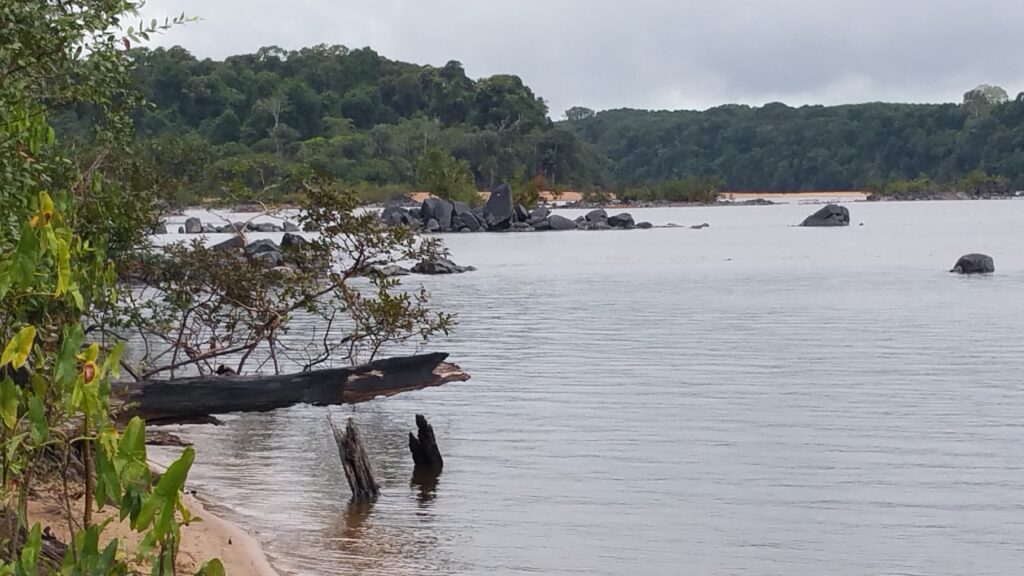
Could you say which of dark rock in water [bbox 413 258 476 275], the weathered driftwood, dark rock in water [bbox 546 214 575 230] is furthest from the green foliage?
the weathered driftwood

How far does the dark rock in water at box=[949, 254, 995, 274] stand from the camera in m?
40.1

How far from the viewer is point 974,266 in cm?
4031

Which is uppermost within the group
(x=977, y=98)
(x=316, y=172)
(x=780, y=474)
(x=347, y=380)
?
(x=977, y=98)

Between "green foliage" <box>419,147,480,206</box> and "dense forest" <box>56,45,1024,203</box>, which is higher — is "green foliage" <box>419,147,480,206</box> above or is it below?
below

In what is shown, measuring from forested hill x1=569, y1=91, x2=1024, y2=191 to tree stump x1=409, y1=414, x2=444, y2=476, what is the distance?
146 metres

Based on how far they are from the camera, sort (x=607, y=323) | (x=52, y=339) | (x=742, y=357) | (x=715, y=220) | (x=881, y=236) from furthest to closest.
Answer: (x=715, y=220), (x=881, y=236), (x=607, y=323), (x=742, y=357), (x=52, y=339)

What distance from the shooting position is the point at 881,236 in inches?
2611

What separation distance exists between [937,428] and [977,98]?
162938 millimetres

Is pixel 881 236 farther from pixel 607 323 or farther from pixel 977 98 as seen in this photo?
pixel 977 98

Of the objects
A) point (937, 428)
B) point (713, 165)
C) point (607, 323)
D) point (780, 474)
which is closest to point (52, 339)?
point (780, 474)

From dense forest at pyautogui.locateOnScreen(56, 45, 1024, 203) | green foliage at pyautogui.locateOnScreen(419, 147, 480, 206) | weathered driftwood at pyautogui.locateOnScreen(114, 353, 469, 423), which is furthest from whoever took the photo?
dense forest at pyautogui.locateOnScreen(56, 45, 1024, 203)

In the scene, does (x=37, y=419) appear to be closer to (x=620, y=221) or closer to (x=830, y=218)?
(x=620, y=221)

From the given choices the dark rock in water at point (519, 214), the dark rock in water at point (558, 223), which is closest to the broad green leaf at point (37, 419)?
the dark rock in water at point (558, 223)

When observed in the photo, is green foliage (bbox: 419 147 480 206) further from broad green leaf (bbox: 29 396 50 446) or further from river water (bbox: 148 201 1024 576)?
broad green leaf (bbox: 29 396 50 446)
